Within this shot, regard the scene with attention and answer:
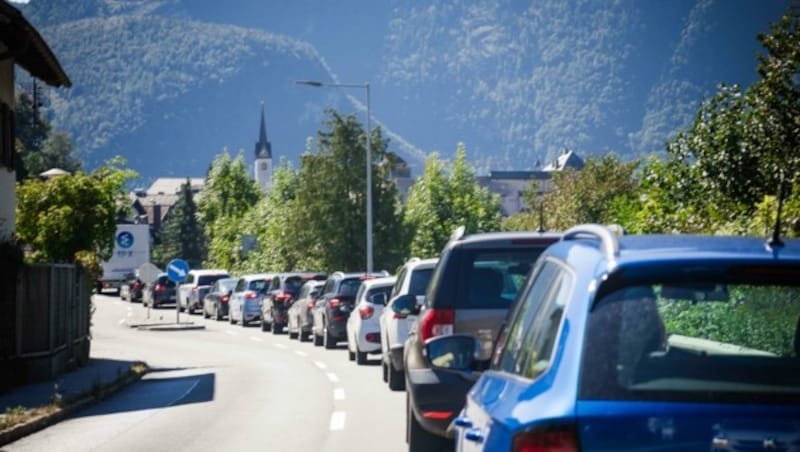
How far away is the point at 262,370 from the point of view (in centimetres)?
2581

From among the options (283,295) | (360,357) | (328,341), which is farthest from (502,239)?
(283,295)

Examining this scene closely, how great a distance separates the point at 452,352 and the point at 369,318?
63.5ft

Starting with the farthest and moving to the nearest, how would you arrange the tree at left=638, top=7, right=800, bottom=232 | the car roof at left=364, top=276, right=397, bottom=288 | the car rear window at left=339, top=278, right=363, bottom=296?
the car rear window at left=339, top=278, right=363, bottom=296 → the tree at left=638, top=7, right=800, bottom=232 → the car roof at left=364, top=276, right=397, bottom=288

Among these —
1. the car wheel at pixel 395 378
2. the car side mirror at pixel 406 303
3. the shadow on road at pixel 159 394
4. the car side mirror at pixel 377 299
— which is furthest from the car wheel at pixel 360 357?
the car side mirror at pixel 406 303

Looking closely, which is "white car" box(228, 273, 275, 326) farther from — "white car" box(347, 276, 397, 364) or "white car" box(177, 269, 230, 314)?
"white car" box(347, 276, 397, 364)

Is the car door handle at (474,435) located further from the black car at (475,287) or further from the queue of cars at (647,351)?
the black car at (475,287)

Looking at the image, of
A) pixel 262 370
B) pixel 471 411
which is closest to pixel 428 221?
pixel 262 370

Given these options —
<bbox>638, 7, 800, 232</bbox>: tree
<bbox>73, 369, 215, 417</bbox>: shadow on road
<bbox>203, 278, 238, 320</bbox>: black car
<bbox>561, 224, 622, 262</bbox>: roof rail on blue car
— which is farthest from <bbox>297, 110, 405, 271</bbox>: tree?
<bbox>561, 224, 622, 262</bbox>: roof rail on blue car

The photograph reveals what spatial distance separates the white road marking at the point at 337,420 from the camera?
15.2 metres

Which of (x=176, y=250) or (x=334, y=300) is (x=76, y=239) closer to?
(x=334, y=300)

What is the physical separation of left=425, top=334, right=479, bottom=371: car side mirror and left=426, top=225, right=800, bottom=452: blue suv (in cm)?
125

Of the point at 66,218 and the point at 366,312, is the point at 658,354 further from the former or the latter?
the point at 66,218

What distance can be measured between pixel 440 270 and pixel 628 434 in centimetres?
699

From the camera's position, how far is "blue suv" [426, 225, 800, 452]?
4047mm
